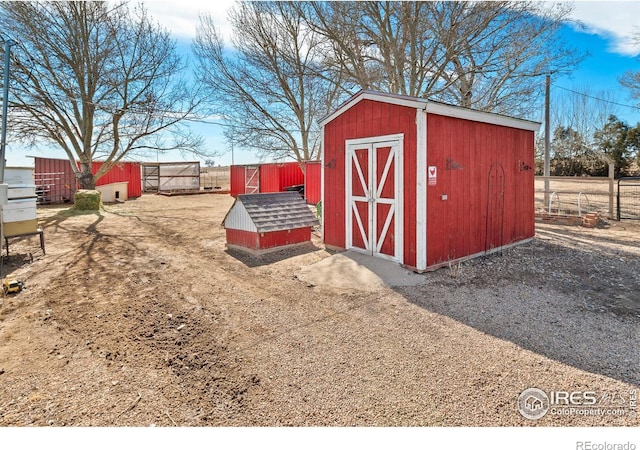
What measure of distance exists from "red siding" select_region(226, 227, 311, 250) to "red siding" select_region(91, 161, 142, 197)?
615 inches

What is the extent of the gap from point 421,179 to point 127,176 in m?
19.8

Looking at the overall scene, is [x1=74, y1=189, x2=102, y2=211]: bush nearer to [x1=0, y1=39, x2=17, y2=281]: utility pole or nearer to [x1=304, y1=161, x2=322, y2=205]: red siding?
[x1=304, y1=161, x2=322, y2=205]: red siding

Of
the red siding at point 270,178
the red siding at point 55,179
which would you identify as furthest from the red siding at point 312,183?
the red siding at point 55,179

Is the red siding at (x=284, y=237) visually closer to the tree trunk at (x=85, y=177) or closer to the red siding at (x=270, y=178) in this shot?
the red siding at (x=270, y=178)

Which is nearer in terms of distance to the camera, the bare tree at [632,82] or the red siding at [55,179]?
the bare tree at [632,82]

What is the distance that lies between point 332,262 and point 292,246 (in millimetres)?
1634

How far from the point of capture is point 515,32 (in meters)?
10.4

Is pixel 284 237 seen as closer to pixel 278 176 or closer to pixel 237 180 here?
pixel 278 176

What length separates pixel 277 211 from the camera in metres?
7.78

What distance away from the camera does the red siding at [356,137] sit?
568 centimetres

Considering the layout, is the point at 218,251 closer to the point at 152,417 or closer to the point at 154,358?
the point at 154,358

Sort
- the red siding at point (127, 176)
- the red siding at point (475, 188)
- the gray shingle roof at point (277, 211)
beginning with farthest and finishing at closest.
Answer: the red siding at point (127, 176) < the gray shingle roof at point (277, 211) < the red siding at point (475, 188)

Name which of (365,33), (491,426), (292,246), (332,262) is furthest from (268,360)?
(365,33)

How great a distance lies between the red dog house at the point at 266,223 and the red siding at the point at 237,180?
12793 millimetres
